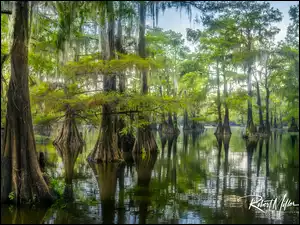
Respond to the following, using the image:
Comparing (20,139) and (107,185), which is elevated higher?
(20,139)

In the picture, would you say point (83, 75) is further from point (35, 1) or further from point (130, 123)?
point (35, 1)

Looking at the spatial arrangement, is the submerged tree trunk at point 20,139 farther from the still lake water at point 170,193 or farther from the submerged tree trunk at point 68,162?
the submerged tree trunk at point 68,162

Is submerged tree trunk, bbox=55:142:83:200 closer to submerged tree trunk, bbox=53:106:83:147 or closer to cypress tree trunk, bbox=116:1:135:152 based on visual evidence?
submerged tree trunk, bbox=53:106:83:147

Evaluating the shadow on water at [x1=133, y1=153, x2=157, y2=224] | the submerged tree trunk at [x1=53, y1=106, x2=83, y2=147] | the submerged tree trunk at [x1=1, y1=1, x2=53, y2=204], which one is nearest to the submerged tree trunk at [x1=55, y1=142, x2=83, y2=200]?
the submerged tree trunk at [x1=53, y1=106, x2=83, y2=147]

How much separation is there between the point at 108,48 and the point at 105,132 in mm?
3406

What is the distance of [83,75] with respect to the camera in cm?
1263

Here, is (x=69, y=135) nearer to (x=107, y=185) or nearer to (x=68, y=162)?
(x=68, y=162)
